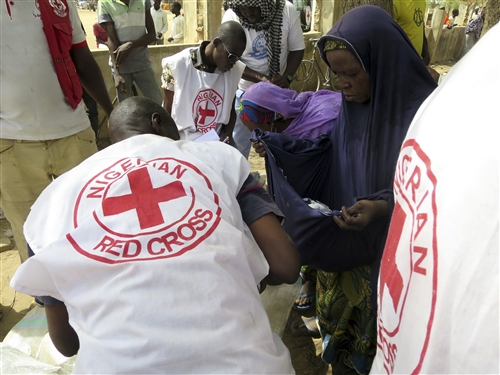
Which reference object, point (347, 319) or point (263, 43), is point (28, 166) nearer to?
point (347, 319)

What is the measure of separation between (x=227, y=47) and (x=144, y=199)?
2.07 meters

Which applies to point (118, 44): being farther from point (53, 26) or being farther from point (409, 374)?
point (409, 374)

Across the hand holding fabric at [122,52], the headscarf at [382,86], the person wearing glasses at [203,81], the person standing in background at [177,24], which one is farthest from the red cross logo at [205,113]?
the person standing in background at [177,24]

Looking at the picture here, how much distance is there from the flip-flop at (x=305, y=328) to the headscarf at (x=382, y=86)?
110 cm

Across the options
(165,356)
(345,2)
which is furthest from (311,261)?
(345,2)

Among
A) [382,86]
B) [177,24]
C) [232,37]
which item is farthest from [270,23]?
[177,24]

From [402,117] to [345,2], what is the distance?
2.65 meters

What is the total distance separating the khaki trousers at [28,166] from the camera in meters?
2.32

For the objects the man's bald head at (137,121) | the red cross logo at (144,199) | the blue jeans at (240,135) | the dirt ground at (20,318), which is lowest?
the dirt ground at (20,318)

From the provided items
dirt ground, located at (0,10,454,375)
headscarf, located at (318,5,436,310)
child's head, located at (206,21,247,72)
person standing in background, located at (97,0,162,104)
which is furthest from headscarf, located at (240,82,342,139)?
person standing in background, located at (97,0,162,104)

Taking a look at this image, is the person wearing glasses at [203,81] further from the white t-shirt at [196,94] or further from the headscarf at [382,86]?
the headscarf at [382,86]

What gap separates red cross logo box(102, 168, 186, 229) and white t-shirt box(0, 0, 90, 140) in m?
1.55

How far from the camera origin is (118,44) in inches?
167

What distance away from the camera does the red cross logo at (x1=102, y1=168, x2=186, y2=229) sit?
1.00 meters
